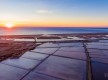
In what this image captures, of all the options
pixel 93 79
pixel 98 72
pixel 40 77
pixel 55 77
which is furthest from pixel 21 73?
pixel 98 72

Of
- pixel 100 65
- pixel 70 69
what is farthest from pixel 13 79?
pixel 100 65

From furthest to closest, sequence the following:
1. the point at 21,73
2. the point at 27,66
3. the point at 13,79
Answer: the point at 27,66 < the point at 21,73 < the point at 13,79


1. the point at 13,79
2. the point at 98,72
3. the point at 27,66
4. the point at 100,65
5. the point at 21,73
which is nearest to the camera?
the point at 13,79

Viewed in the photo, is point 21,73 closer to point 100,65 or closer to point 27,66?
point 27,66

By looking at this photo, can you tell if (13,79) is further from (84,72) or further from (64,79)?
(84,72)

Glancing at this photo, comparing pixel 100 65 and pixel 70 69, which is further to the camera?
pixel 100 65

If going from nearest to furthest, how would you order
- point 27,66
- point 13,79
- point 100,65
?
point 13,79
point 27,66
point 100,65

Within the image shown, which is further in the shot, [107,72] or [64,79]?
[107,72]
